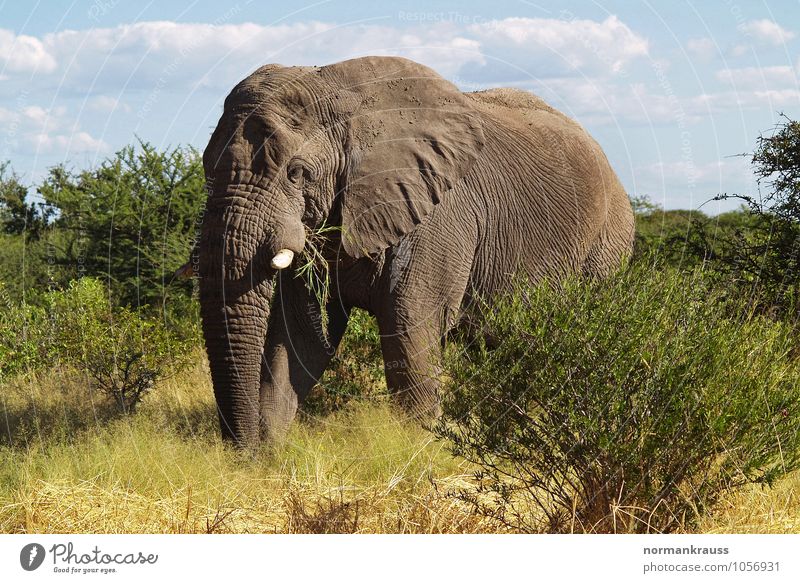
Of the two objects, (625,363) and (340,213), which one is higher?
(340,213)

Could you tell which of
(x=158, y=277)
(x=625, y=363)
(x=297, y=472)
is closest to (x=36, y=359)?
(x=158, y=277)

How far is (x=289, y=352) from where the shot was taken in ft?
29.1

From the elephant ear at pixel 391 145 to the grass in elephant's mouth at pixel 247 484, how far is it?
1.53 m

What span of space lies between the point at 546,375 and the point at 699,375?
844 millimetres

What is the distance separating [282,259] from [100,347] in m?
3.69

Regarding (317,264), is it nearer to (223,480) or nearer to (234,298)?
(234,298)

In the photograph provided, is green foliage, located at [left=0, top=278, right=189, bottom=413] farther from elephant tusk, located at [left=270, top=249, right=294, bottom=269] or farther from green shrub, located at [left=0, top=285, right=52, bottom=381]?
elephant tusk, located at [left=270, top=249, right=294, bottom=269]

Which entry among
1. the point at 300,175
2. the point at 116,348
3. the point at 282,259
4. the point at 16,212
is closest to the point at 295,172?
the point at 300,175

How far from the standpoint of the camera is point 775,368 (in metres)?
6.18

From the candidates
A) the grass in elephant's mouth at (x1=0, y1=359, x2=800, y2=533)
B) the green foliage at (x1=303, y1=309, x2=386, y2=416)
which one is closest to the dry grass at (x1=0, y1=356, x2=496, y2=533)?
the grass in elephant's mouth at (x1=0, y1=359, x2=800, y2=533)

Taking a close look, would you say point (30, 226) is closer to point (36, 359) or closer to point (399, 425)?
point (36, 359)

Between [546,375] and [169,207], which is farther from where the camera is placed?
[169,207]

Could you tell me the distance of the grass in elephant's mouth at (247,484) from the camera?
6520 millimetres

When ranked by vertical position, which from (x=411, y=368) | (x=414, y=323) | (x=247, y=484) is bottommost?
(x=247, y=484)
